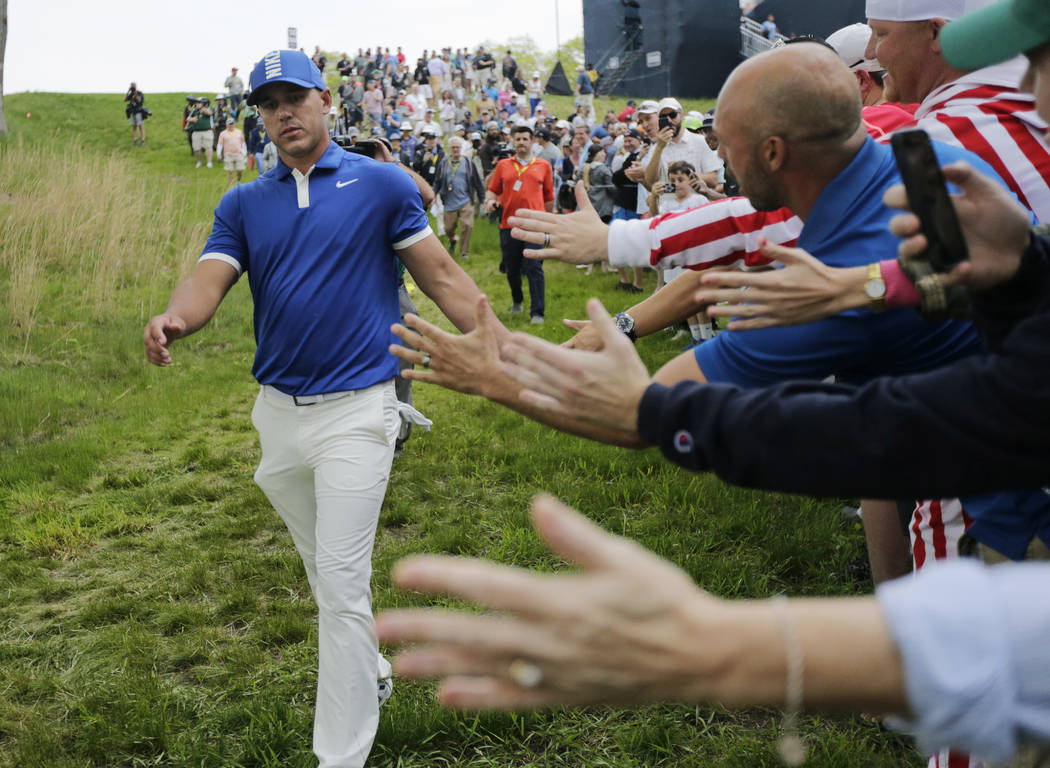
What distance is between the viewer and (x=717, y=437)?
4.63 ft

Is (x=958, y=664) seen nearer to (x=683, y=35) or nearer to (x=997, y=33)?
(x=997, y=33)

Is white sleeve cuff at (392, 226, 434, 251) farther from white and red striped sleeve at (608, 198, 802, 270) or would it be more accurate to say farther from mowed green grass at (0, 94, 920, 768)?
mowed green grass at (0, 94, 920, 768)

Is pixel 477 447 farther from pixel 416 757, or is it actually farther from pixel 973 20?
pixel 973 20

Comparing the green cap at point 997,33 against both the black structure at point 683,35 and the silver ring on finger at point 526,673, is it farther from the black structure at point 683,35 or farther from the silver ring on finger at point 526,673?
the black structure at point 683,35

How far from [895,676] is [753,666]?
15 cm

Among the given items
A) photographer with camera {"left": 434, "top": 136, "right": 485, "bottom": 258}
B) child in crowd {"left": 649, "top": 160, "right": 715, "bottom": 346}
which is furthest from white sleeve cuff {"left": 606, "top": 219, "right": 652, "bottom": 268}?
photographer with camera {"left": 434, "top": 136, "right": 485, "bottom": 258}

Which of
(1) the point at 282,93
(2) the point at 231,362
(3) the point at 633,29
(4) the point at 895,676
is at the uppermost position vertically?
(3) the point at 633,29

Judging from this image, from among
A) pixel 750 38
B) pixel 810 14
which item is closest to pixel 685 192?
pixel 810 14

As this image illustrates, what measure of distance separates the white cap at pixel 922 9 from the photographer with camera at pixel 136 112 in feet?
104

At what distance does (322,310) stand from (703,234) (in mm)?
1542

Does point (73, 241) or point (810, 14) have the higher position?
point (810, 14)

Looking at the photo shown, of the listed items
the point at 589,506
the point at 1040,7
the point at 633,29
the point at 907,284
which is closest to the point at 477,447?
the point at 589,506

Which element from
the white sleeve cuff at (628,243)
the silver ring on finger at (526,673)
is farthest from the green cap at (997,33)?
the silver ring on finger at (526,673)

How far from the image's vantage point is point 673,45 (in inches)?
1291
